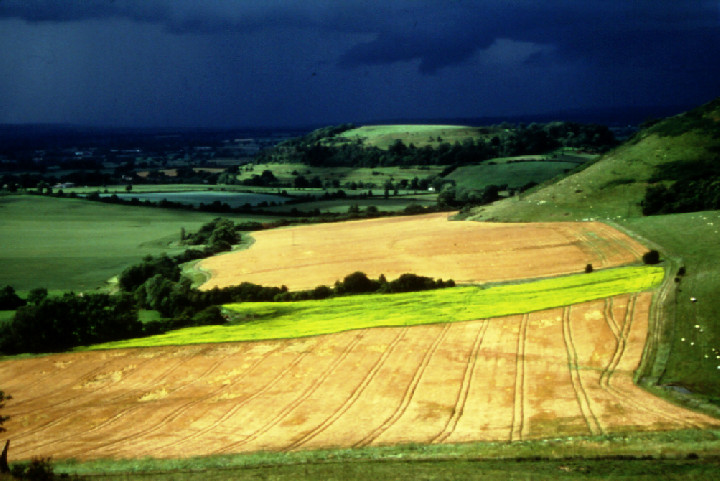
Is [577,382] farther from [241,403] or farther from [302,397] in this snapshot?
[241,403]

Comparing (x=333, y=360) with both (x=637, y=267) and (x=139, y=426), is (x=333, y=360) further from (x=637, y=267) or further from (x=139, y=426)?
(x=637, y=267)

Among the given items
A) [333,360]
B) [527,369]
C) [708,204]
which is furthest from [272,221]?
[527,369]

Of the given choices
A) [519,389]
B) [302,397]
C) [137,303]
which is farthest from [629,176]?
[302,397]

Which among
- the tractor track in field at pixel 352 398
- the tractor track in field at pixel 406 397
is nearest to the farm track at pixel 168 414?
the tractor track in field at pixel 352 398

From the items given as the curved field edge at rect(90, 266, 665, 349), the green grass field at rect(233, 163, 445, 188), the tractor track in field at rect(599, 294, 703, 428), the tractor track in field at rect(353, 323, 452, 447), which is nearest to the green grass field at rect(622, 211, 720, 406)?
the tractor track in field at rect(599, 294, 703, 428)

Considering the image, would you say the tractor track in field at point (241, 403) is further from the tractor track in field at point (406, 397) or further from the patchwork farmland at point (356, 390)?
the tractor track in field at point (406, 397)

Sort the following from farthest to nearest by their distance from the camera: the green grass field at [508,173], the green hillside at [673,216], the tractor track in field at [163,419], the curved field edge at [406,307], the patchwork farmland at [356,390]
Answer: the green grass field at [508,173] → the curved field edge at [406,307] → the green hillside at [673,216] → the tractor track in field at [163,419] → the patchwork farmland at [356,390]
